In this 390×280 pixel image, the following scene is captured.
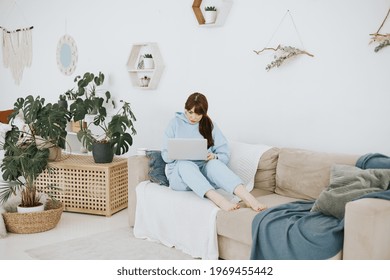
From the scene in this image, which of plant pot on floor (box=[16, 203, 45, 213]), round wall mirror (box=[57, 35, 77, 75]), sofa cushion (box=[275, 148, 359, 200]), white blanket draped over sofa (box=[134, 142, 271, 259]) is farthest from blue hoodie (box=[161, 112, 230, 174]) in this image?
round wall mirror (box=[57, 35, 77, 75])

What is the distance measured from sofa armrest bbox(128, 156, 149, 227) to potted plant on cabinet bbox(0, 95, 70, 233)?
530mm

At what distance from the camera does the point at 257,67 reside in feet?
11.2

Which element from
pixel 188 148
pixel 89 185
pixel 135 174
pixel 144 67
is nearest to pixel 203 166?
pixel 188 148

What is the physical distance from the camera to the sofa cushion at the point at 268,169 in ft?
10.00

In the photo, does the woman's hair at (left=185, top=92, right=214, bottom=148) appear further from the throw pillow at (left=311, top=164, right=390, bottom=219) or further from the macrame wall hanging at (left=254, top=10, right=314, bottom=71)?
the throw pillow at (left=311, top=164, right=390, bottom=219)

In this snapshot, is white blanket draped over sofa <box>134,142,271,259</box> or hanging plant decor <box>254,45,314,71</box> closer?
white blanket draped over sofa <box>134,142,271,259</box>

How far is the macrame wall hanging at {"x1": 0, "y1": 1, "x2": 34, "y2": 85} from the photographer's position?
17.9ft

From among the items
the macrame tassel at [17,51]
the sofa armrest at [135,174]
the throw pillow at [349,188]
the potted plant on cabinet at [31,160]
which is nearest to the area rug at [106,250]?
the sofa armrest at [135,174]

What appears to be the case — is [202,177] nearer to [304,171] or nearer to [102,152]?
[304,171]

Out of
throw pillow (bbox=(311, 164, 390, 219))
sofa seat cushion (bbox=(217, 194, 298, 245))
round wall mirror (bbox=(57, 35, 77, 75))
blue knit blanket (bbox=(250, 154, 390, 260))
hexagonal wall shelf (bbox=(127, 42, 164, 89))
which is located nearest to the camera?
blue knit blanket (bbox=(250, 154, 390, 260))

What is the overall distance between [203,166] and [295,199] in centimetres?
63

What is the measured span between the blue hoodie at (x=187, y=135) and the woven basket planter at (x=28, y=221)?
914mm

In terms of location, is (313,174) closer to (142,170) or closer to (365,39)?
(365,39)

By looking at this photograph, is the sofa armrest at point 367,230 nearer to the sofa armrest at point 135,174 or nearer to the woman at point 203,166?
the woman at point 203,166
